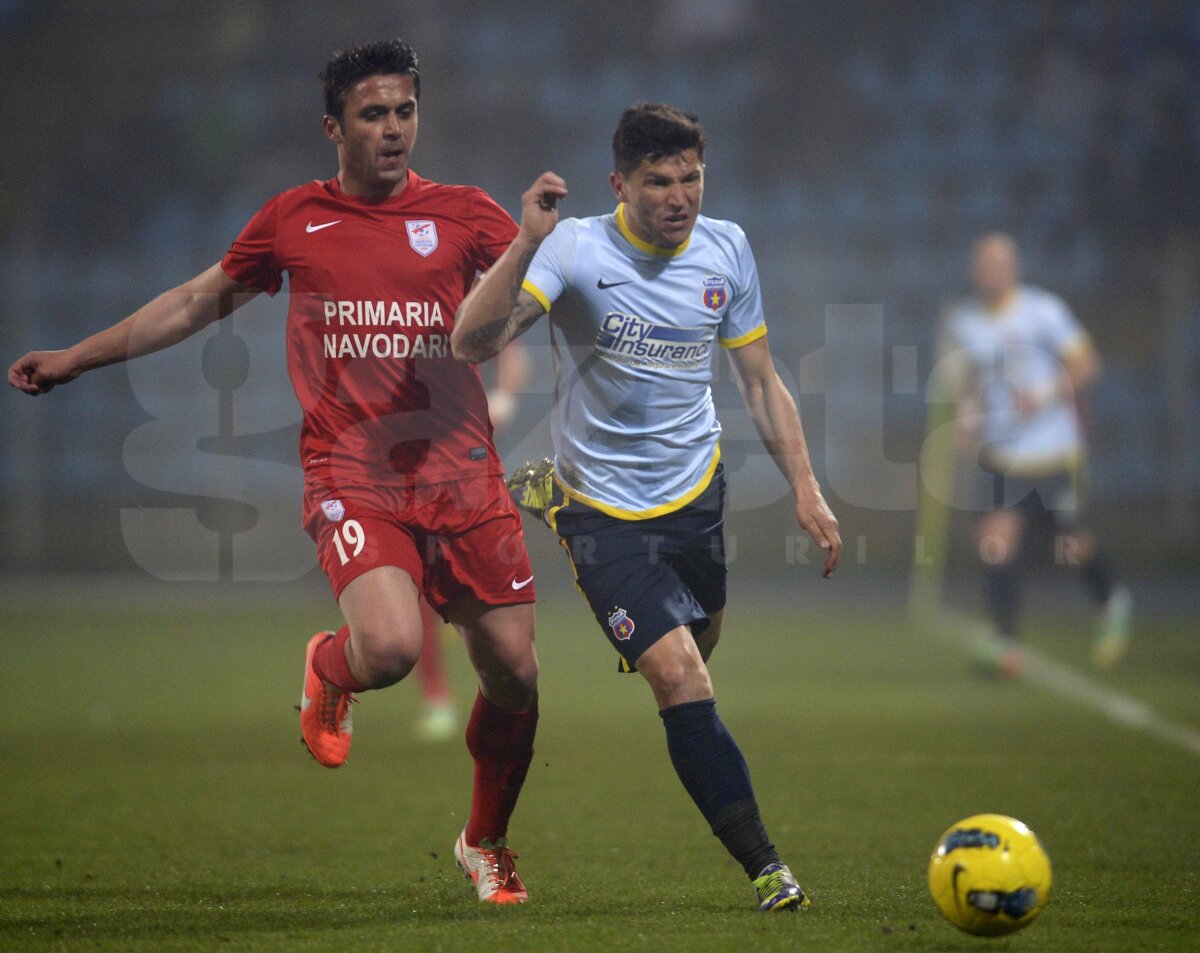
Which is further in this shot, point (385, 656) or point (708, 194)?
point (708, 194)

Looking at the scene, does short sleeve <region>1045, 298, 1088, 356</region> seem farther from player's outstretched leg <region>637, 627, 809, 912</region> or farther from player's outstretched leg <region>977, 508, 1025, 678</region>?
player's outstretched leg <region>637, 627, 809, 912</region>

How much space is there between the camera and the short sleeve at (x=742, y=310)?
4.75m

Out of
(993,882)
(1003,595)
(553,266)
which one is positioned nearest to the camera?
(993,882)

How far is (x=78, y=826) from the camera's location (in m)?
5.98

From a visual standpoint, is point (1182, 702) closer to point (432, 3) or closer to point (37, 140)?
point (432, 3)

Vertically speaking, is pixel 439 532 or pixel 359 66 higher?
pixel 359 66

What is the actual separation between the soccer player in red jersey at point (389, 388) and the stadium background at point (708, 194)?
11.9 metres

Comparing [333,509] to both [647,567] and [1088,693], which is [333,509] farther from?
[1088,693]

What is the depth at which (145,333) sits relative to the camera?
4906 millimetres

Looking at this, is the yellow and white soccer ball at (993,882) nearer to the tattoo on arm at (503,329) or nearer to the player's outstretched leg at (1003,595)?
the tattoo on arm at (503,329)

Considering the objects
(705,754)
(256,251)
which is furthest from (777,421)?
(256,251)

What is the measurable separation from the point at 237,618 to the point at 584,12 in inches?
359

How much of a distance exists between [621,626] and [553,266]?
1016 mm

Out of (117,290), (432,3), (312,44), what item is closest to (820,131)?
(432,3)
